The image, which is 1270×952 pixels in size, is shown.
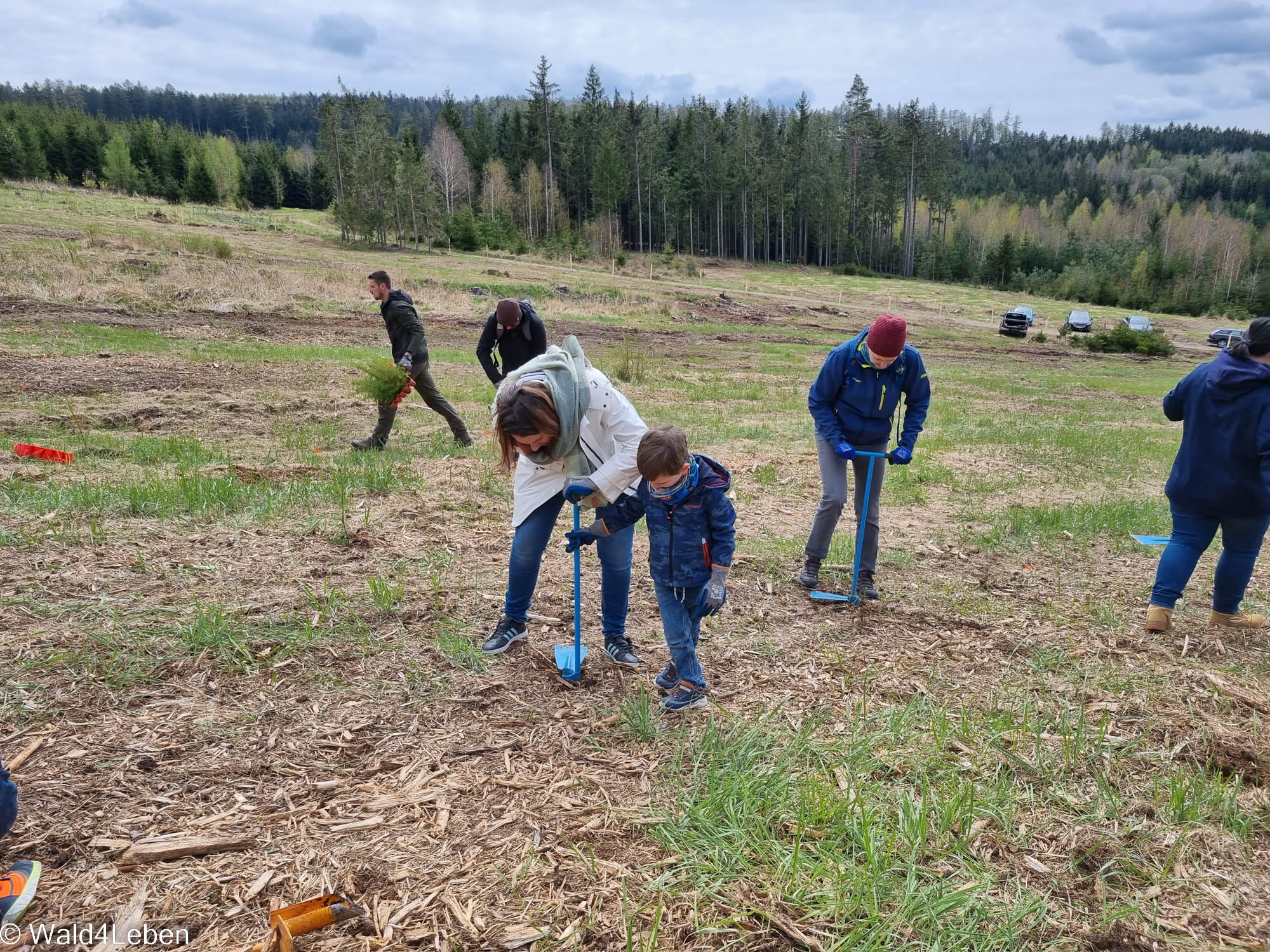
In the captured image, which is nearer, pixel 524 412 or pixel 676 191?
pixel 524 412

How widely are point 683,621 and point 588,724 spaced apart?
2.17 ft

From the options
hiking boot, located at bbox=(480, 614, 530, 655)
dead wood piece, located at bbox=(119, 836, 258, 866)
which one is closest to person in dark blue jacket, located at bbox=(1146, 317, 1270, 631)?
hiking boot, located at bbox=(480, 614, 530, 655)

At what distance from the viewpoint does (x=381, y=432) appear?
9.17m

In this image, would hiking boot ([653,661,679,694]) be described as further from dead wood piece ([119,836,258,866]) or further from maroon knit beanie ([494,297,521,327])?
maroon knit beanie ([494,297,521,327])

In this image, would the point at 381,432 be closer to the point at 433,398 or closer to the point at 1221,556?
the point at 433,398

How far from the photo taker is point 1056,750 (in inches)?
140

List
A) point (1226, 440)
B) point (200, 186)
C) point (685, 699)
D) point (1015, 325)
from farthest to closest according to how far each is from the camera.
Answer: point (200, 186) → point (1015, 325) → point (1226, 440) → point (685, 699)

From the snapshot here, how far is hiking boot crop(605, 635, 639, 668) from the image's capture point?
167 inches

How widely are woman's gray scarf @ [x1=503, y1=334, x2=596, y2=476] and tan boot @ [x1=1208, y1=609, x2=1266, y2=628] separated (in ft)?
14.7

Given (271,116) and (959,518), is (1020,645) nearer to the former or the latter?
(959,518)

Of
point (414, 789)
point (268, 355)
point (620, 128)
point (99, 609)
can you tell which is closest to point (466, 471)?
point (99, 609)

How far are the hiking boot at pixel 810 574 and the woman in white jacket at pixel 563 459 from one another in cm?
180

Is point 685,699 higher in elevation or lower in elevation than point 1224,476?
lower

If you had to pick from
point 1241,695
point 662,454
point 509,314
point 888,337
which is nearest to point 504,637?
point 662,454
